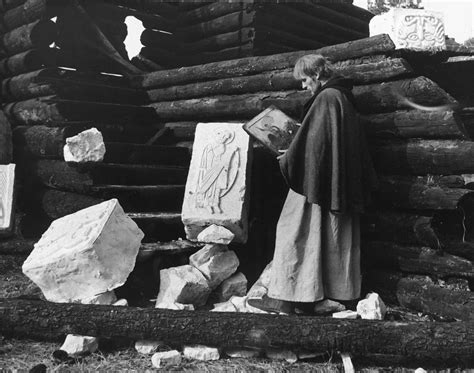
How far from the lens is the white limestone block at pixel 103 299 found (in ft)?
14.9

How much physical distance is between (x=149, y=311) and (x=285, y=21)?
6.59m

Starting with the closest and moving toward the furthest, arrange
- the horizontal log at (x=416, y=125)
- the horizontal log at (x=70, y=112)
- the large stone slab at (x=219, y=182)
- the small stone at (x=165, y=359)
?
the small stone at (x=165, y=359)
the horizontal log at (x=416, y=125)
the large stone slab at (x=219, y=182)
the horizontal log at (x=70, y=112)

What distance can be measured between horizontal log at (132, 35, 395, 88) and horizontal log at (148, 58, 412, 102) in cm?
10

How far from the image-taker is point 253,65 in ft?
22.4

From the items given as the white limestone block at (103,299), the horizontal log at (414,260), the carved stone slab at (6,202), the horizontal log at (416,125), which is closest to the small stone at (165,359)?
the white limestone block at (103,299)

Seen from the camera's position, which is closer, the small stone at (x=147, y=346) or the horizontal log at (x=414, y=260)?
the small stone at (x=147, y=346)

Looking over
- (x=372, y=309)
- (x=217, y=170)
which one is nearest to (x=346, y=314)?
(x=372, y=309)

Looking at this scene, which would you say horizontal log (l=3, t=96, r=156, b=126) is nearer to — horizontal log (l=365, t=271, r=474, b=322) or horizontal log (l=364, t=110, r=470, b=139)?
horizontal log (l=364, t=110, r=470, b=139)

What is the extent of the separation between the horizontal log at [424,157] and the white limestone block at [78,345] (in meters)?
2.99

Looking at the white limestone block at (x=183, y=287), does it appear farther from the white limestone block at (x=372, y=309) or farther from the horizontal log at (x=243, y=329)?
the white limestone block at (x=372, y=309)

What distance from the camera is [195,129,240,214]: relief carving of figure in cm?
525

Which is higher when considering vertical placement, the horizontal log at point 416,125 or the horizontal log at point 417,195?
the horizontal log at point 416,125

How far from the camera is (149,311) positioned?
13.1 feet

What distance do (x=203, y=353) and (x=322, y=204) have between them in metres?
1.53
